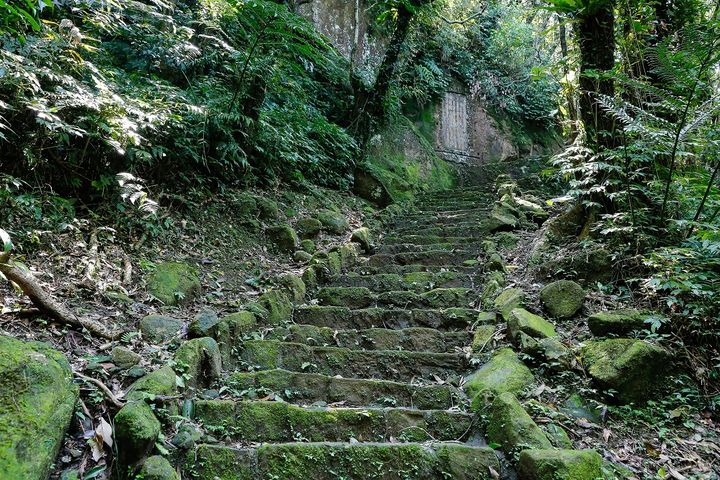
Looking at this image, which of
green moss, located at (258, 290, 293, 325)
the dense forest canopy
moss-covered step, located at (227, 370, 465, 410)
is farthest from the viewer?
green moss, located at (258, 290, 293, 325)

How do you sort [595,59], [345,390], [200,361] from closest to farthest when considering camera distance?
[200,361]
[345,390]
[595,59]

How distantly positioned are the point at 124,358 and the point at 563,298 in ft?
10.5

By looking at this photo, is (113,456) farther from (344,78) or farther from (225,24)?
(344,78)

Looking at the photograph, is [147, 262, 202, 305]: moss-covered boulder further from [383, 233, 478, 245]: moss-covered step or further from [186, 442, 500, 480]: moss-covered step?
[383, 233, 478, 245]: moss-covered step

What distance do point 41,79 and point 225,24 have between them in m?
3.84

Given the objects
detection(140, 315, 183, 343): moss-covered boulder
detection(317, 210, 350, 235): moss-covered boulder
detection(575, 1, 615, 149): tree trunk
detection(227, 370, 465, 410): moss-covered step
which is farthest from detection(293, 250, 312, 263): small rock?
detection(575, 1, 615, 149): tree trunk

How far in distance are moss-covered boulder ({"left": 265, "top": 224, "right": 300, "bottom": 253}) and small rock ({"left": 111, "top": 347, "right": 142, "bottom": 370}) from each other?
10.2ft

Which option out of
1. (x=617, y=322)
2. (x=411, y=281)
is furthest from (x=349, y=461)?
(x=411, y=281)

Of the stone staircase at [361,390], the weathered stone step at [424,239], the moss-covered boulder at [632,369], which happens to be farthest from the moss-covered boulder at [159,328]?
the weathered stone step at [424,239]

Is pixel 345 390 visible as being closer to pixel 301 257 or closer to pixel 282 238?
pixel 301 257

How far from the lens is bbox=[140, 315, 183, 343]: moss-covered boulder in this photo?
3.10 metres

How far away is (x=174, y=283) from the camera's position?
3967 mm

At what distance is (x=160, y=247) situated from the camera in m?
4.42

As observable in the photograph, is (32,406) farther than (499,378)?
No
